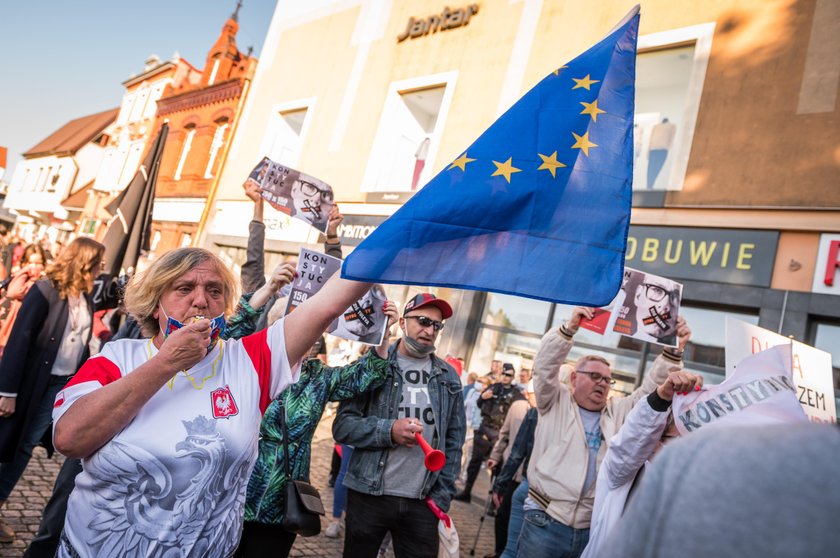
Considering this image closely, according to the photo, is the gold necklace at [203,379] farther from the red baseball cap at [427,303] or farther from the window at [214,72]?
the window at [214,72]

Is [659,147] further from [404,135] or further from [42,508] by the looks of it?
→ [42,508]

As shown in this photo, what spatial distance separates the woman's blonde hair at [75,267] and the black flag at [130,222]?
210 cm

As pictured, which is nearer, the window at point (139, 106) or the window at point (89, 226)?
the window at point (89, 226)

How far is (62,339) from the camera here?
3.97m

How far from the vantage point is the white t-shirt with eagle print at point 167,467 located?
166cm

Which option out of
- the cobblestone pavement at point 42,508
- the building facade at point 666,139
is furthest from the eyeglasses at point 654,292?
the building facade at point 666,139

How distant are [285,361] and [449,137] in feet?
37.3

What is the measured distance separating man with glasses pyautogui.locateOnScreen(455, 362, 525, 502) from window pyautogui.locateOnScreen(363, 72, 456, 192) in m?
6.80

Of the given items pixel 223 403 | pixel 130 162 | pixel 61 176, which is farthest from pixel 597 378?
pixel 61 176

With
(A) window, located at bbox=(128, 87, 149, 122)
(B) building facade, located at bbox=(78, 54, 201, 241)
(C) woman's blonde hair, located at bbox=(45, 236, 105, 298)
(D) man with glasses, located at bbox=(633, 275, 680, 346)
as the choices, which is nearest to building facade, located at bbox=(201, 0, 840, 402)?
(D) man with glasses, located at bbox=(633, 275, 680, 346)

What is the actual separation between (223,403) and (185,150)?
24051 millimetres

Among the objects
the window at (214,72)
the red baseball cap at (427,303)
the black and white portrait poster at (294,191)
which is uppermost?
the window at (214,72)

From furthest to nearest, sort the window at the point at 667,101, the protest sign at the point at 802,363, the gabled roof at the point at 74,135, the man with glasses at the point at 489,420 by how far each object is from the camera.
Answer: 1. the gabled roof at the point at 74,135
2. the window at the point at 667,101
3. the man with glasses at the point at 489,420
4. the protest sign at the point at 802,363

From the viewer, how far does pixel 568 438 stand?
3.59m
